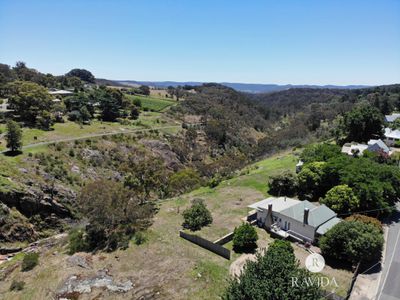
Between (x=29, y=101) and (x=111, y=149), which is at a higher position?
(x=29, y=101)

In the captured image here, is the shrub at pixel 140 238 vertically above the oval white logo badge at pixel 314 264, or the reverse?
the oval white logo badge at pixel 314 264

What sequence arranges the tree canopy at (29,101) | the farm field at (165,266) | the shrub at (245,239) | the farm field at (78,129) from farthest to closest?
the tree canopy at (29,101), the farm field at (78,129), the shrub at (245,239), the farm field at (165,266)

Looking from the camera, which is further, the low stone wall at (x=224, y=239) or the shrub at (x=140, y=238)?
the shrub at (x=140, y=238)

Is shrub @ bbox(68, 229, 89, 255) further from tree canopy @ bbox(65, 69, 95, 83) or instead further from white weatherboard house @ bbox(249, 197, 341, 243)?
tree canopy @ bbox(65, 69, 95, 83)

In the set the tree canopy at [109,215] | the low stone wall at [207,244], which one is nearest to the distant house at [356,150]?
the low stone wall at [207,244]

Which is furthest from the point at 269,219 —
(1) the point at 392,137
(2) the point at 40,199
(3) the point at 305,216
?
(1) the point at 392,137

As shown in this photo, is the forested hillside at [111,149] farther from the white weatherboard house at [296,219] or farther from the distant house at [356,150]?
the white weatherboard house at [296,219]

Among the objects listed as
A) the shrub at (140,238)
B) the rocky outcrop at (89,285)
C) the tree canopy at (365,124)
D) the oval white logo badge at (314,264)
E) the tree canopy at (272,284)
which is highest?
the tree canopy at (365,124)

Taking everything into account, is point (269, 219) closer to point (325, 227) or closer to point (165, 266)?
point (325, 227)
